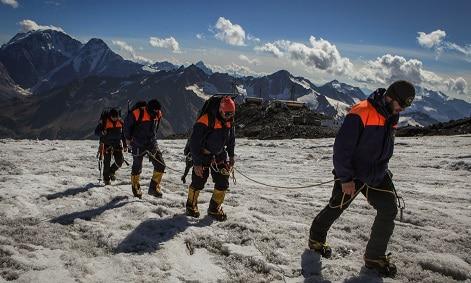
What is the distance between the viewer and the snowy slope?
713 cm

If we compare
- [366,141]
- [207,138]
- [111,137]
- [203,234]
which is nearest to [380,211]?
[366,141]

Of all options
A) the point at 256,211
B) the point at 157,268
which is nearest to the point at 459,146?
the point at 256,211

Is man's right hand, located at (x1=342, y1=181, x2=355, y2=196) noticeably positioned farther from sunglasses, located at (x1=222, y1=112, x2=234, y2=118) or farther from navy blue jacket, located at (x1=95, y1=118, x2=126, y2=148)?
navy blue jacket, located at (x1=95, y1=118, x2=126, y2=148)

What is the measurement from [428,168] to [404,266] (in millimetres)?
10780

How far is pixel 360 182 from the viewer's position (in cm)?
715

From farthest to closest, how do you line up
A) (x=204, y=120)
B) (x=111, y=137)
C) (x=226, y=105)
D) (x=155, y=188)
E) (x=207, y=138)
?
(x=111, y=137) < (x=155, y=188) < (x=207, y=138) < (x=204, y=120) < (x=226, y=105)

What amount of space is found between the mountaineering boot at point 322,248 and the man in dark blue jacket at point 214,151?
98.4 inches

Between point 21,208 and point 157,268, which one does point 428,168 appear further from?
point 21,208

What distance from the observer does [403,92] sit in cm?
650

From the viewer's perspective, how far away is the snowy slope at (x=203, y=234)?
23.4 feet

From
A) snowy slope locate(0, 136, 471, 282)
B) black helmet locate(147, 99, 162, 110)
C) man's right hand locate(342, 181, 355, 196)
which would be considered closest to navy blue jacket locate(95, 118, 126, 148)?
snowy slope locate(0, 136, 471, 282)

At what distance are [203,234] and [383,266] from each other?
11.5 ft

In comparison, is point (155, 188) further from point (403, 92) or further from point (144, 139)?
point (403, 92)

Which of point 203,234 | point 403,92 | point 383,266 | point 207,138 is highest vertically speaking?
point 403,92
